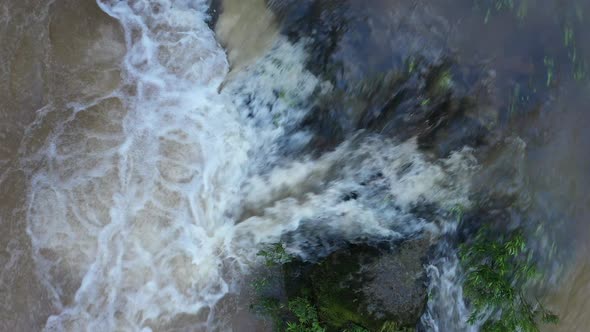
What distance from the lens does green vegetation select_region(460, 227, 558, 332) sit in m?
5.43

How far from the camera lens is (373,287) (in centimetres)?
566

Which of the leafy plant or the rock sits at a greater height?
the rock

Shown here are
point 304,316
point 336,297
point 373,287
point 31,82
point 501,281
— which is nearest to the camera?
point 501,281

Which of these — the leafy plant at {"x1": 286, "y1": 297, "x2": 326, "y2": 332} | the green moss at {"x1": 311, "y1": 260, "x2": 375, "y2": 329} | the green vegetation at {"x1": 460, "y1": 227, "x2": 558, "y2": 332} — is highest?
the green vegetation at {"x1": 460, "y1": 227, "x2": 558, "y2": 332}

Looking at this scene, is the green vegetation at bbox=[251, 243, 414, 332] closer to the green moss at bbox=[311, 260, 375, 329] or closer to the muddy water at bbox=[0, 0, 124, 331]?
the green moss at bbox=[311, 260, 375, 329]

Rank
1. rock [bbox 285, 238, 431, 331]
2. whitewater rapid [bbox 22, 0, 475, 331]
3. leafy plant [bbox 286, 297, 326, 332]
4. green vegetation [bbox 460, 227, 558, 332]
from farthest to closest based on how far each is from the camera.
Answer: whitewater rapid [bbox 22, 0, 475, 331]
leafy plant [bbox 286, 297, 326, 332]
rock [bbox 285, 238, 431, 331]
green vegetation [bbox 460, 227, 558, 332]

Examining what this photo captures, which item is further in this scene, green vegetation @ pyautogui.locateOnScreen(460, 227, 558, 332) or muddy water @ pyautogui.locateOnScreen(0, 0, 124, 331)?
muddy water @ pyautogui.locateOnScreen(0, 0, 124, 331)

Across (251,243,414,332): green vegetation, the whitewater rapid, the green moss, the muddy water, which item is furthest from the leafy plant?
the muddy water

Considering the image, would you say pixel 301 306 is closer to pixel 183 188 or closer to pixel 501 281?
pixel 183 188

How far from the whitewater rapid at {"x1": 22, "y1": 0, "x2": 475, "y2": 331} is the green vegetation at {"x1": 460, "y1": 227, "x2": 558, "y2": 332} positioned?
0.54 metres

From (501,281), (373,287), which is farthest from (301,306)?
(501,281)

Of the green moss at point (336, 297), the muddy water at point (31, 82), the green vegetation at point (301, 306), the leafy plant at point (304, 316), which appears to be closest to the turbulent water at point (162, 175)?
the muddy water at point (31, 82)

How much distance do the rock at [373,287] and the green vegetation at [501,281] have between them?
55 centimetres

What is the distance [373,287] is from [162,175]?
2982 mm
